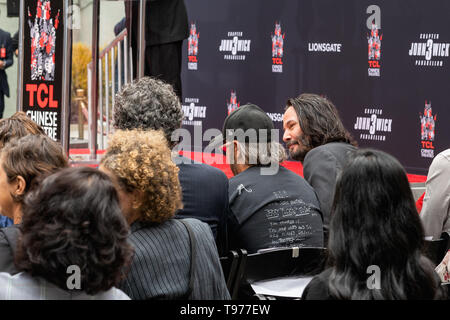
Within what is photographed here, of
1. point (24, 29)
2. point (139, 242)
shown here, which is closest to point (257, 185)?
point (139, 242)

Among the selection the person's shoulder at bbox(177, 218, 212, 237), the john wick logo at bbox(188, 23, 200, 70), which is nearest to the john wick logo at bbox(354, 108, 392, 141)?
the john wick logo at bbox(188, 23, 200, 70)

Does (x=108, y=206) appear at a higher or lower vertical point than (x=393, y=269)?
higher

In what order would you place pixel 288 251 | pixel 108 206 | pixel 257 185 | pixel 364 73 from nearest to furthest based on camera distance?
pixel 108 206 < pixel 288 251 < pixel 257 185 < pixel 364 73

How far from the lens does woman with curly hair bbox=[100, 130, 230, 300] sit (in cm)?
179

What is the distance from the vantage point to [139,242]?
181 centimetres

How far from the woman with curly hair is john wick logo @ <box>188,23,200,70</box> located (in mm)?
6311

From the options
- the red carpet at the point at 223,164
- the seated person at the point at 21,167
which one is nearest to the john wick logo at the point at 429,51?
the red carpet at the point at 223,164

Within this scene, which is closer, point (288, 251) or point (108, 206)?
point (108, 206)

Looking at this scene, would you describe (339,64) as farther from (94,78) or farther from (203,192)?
(203,192)

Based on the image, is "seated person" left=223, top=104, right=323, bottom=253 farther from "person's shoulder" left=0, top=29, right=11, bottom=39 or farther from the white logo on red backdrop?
"person's shoulder" left=0, top=29, right=11, bottom=39

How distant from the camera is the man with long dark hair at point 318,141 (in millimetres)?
2884

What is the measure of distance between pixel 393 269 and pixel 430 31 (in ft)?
16.2
